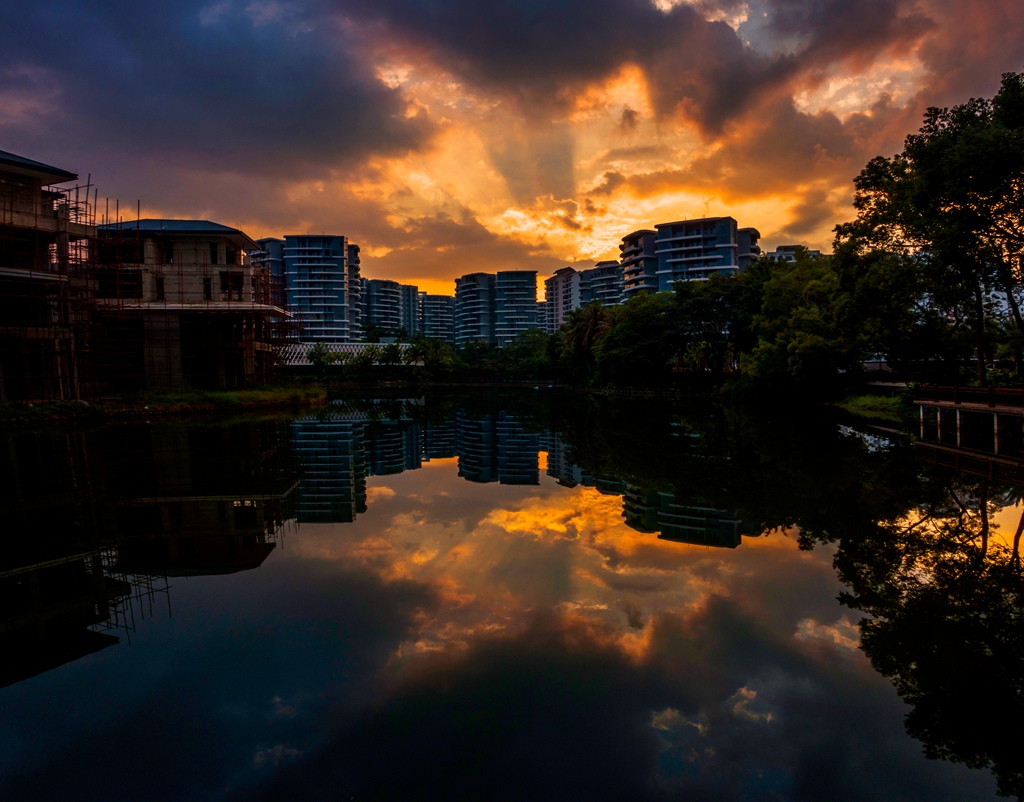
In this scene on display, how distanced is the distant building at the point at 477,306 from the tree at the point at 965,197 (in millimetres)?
123784

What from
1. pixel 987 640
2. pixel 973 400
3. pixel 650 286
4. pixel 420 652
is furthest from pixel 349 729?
pixel 650 286

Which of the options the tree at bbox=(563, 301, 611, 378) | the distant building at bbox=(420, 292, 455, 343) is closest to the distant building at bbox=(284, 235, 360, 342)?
the tree at bbox=(563, 301, 611, 378)

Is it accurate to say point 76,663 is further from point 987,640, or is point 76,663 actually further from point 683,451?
point 683,451

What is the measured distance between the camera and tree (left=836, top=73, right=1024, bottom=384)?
17.6m

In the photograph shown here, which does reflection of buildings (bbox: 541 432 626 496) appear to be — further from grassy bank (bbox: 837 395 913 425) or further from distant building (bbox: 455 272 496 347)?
distant building (bbox: 455 272 496 347)

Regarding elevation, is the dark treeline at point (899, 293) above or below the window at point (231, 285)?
below

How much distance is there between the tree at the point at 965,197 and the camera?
17.6 meters

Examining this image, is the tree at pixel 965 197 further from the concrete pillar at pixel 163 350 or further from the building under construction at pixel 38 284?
the concrete pillar at pixel 163 350

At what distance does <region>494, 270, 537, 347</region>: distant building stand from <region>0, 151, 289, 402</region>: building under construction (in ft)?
306

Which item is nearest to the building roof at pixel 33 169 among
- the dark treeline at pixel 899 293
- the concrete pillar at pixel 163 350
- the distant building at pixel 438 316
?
the concrete pillar at pixel 163 350

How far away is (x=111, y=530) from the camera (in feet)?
35.2

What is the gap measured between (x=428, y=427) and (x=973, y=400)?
21866 millimetres

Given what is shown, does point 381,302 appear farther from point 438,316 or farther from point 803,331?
point 803,331

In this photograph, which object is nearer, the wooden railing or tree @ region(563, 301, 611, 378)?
the wooden railing
